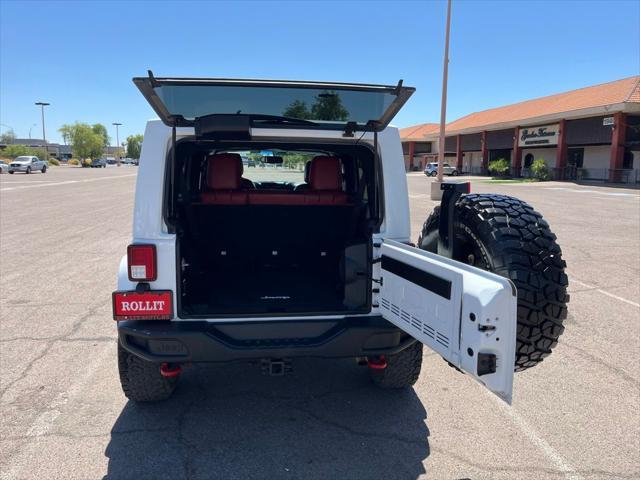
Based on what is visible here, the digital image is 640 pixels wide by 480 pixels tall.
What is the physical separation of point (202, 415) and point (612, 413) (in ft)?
9.17

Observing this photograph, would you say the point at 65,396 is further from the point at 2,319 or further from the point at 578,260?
the point at 578,260

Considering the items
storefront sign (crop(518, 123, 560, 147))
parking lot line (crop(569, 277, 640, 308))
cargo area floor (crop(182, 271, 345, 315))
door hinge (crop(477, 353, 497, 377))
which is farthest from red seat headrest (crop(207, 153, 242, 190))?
storefront sign (crop(518, 123, 560, 147))

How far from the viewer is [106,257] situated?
28.1 feet

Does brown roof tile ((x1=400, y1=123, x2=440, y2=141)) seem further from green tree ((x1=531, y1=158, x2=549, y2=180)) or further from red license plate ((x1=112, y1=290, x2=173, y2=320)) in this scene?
red license plate ((x1=112, y1=290, x2=173, y2=320))

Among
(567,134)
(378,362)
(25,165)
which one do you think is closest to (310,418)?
(378,362)

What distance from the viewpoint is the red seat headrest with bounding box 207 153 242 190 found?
13.0 feet

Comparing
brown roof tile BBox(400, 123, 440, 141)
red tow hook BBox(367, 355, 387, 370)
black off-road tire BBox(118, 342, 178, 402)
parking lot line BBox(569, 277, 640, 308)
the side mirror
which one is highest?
brown roof tile BBox(400, 123, 440, 141)

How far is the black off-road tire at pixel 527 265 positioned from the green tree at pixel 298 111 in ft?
3.85

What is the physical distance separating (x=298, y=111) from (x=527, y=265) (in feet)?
5.26

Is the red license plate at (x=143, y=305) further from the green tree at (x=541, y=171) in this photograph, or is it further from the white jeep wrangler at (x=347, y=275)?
the green tree at (x=541, y=171)

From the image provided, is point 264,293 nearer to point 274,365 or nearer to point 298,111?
point 274,365

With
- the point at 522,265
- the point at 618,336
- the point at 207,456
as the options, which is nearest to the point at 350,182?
the point at 522,265

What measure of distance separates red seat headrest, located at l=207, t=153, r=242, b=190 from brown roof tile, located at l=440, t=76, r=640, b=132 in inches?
1467

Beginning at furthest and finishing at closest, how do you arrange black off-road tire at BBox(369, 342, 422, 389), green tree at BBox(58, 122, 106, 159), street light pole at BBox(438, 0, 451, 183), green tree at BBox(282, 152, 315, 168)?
green tree at BBox(58, 122, 106, 159), street light pole at BBox(438, 0, 451, 183), green tree at BBox(282, 152, 315, 168), black off-road tire at BBox(369, 342, 422, 389)
